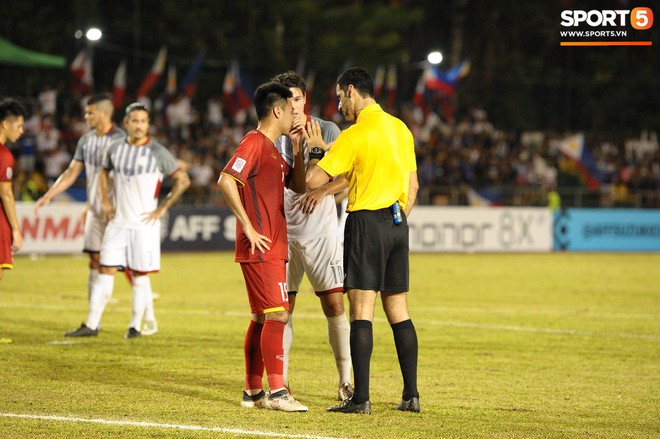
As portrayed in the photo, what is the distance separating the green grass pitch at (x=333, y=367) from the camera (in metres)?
7.18

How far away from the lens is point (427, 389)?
880 cm

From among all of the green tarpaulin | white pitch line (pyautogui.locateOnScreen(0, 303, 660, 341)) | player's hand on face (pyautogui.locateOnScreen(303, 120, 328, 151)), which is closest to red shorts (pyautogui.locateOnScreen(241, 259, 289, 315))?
player's hand on face (pyautogui.locateOnScreen(303, 120, 328, 151))

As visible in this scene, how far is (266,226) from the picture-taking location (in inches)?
305

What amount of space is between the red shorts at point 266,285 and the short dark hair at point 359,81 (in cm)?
139

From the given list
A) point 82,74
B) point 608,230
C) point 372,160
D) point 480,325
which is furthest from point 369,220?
point 82,74

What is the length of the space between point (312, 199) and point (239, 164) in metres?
0.67

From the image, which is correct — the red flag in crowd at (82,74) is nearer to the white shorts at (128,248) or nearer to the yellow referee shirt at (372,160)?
the white shorts at (128,248)

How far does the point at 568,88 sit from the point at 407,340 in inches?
1820

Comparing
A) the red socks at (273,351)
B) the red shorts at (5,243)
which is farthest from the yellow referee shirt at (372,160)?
the red shorts at (5,243)

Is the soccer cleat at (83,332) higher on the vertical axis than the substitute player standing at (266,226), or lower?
lower

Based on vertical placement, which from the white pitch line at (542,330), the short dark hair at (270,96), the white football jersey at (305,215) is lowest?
the white pitch line at (542,330)

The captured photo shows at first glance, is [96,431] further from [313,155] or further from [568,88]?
[568,88]

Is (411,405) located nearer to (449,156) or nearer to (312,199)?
(312,199)

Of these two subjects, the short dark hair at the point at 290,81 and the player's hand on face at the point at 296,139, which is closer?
the player's hand on face at the point at 296,139
